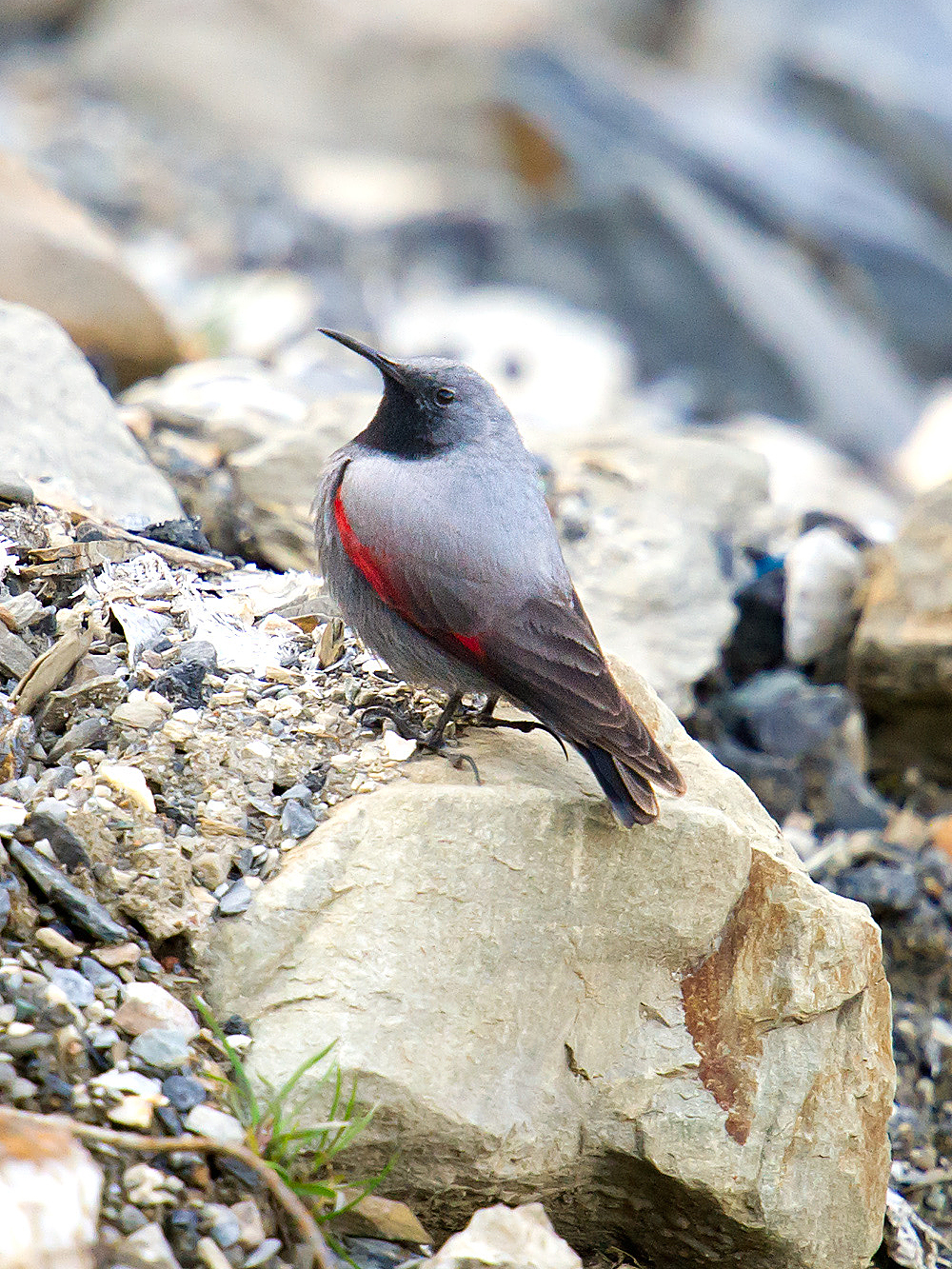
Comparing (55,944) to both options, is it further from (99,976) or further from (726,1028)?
(726,1028)

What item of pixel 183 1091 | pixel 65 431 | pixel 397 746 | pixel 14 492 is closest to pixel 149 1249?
pixel 183 1091

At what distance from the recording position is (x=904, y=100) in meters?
15.1

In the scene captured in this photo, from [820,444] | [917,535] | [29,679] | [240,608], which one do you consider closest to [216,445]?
[240,608]

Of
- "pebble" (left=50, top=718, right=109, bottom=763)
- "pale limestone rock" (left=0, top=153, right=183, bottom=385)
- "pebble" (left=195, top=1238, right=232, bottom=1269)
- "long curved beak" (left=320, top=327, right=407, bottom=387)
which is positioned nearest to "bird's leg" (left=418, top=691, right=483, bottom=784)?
"pebble" (left=50, top=718, right=109, bottom=763)

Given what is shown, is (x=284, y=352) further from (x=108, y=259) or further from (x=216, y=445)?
(x=216, y=445)

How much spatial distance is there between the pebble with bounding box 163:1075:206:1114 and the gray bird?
3.47ft

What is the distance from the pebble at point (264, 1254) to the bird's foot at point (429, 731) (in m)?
1.14

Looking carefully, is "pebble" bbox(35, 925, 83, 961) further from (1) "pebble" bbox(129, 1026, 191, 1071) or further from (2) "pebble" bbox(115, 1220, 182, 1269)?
(2) "pebble" bbox(115, 1220, 182, 1269)

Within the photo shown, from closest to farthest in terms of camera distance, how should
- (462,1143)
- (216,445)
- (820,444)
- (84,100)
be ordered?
(462,1143)
(216,445)
(820,444)
(84,100)

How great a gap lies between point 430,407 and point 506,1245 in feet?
6.80

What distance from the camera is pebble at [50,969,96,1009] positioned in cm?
241

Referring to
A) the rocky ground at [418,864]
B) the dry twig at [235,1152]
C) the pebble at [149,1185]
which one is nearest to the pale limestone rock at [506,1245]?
the rocky ground at [418,864]

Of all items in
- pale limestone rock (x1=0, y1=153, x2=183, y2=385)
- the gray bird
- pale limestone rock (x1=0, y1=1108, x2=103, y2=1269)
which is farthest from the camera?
pale limestone rock (x1=0, y1=153, x2=183, y2=385)

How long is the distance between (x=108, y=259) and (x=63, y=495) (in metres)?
2.83
